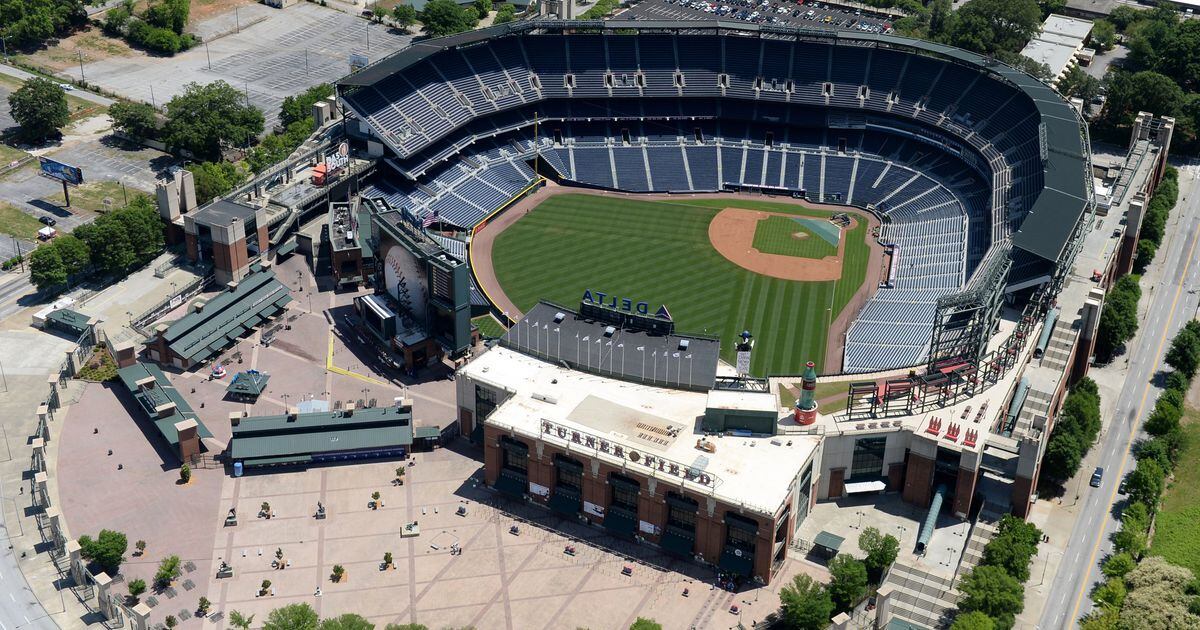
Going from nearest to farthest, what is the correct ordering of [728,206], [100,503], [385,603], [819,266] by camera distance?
[385,603], [100,503], [819,266], [728,206]

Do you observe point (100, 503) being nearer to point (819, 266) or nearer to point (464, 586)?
point (464, 586)

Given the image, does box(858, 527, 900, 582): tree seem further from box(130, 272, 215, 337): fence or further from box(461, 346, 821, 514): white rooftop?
box(130, 272, 215, 337): fence

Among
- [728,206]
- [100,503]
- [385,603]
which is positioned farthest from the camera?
[728,206]

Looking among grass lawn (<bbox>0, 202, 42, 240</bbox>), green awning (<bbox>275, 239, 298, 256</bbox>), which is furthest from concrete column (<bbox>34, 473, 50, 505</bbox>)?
grass lawn (<bbox>0, 202, 42, 240</bbox>)

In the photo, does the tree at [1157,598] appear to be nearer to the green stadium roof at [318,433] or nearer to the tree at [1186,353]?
the tree at [1186,353]

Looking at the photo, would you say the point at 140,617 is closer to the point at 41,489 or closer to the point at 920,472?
the point at 41,489

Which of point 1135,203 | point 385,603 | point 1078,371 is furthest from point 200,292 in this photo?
point 1135,203

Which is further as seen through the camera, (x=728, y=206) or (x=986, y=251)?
(x=728, y=206)
